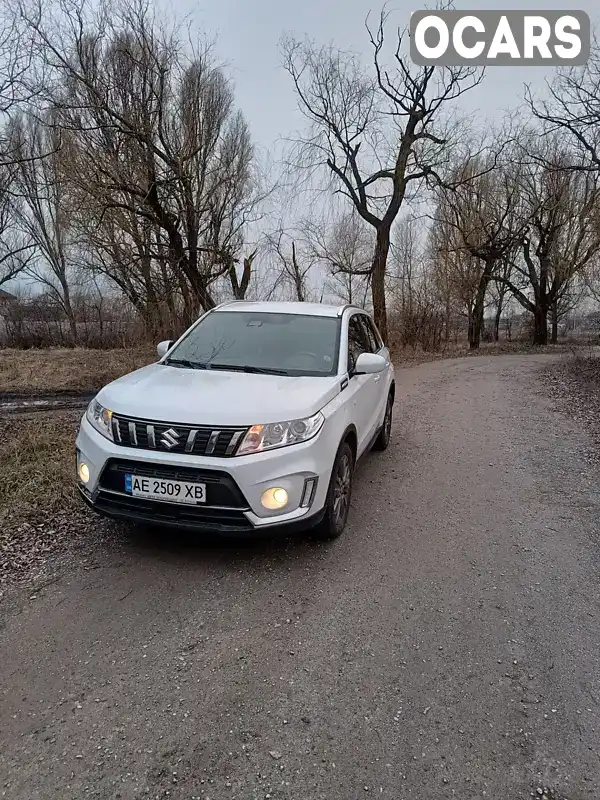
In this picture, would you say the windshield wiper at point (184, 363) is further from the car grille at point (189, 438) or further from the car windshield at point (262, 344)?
the car grille at point (189, 438)

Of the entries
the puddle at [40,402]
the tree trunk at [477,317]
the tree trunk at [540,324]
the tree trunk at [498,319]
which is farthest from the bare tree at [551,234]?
the puddle at [40,402]

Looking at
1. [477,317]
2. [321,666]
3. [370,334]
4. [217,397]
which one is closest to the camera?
[321,666]

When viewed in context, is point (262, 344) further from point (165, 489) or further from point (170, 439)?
point (165, 489)

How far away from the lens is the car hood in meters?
3.21

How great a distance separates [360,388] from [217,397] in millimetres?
1524

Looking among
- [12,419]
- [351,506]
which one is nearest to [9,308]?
[12,419]

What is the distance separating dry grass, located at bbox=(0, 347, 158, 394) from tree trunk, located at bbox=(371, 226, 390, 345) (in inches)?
325

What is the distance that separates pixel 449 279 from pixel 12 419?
2174cm

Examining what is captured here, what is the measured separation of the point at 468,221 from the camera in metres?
23.8

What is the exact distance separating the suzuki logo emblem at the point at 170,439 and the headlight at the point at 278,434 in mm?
397

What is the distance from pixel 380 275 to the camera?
18.8 m

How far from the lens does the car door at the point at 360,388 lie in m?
4.34

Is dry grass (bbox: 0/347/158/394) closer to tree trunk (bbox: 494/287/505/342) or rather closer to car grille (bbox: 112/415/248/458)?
car grille (bbox: 112/415/248/458)

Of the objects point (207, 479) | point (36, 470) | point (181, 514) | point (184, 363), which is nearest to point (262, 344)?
point (184, 363)
